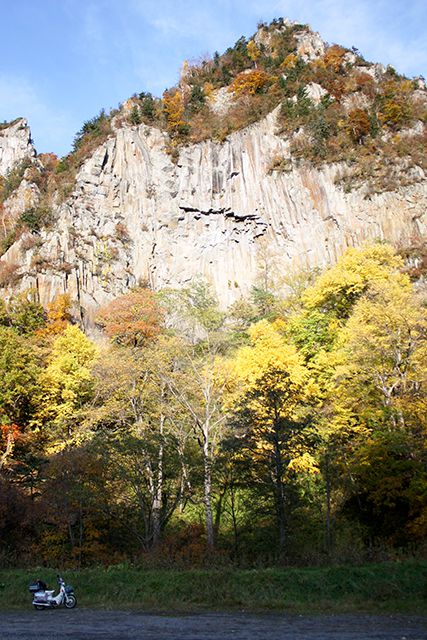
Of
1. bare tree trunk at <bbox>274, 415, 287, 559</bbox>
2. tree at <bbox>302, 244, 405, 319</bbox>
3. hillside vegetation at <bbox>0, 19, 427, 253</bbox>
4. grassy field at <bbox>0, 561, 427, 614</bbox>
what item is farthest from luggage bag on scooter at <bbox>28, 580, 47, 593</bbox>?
hillside vegetation at <bbox>0, 19, 427, 253</bbox>

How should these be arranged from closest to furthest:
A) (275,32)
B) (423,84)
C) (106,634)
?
(106,634) → (423,84) → (275,32)

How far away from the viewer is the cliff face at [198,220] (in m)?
49.3

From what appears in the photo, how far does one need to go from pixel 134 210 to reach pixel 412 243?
28257mm

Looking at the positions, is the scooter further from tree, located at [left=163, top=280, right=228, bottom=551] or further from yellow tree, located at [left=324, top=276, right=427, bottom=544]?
yellow tree, located at [left=324, top=276, right=427, bottom=544]

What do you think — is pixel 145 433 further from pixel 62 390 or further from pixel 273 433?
pixel 62 390

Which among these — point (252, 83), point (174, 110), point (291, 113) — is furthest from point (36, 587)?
point (252, 83)

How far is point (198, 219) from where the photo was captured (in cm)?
5491

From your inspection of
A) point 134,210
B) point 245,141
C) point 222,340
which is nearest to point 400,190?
point 245,141

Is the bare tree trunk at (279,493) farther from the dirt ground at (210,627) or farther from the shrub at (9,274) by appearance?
the shrub at (9,274)

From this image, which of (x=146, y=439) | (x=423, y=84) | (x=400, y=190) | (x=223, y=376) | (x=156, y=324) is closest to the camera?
(x=146, y=439)

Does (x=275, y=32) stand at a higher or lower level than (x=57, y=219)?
higher

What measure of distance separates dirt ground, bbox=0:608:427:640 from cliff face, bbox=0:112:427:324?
39.5 metres

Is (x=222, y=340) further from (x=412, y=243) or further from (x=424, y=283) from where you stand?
(x=412, y=243)

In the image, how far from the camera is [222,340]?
21.9 meters
